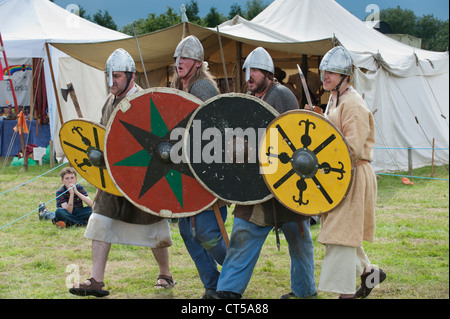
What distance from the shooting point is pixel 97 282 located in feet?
10.8

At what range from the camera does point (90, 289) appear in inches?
128

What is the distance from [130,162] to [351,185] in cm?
125

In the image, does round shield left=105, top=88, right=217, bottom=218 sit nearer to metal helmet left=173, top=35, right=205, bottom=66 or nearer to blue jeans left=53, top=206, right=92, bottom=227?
metal helmet left=173, top=35, right=205, bottom=66

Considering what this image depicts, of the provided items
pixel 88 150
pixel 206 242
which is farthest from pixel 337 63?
pixel 88 150

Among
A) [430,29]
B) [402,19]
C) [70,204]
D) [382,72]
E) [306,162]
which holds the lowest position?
[70,204]

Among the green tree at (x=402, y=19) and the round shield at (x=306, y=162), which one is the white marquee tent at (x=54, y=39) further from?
the green tree at (x=402, y=19)

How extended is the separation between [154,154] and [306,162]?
89 centimetres

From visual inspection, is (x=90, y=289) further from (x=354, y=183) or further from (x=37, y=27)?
(x=37, y=27)

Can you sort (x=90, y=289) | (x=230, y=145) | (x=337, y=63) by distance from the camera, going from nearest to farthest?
1. (x=230, y=145)
2. (x=337, y=63)
3. (x=90, y=289)

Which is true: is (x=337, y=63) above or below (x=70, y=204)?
above

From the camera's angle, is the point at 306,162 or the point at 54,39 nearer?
the point at 306,162

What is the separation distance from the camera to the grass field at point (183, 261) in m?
3.52

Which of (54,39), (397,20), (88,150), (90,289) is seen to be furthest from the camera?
(397,20)

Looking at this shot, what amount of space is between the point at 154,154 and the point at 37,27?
315 inches
